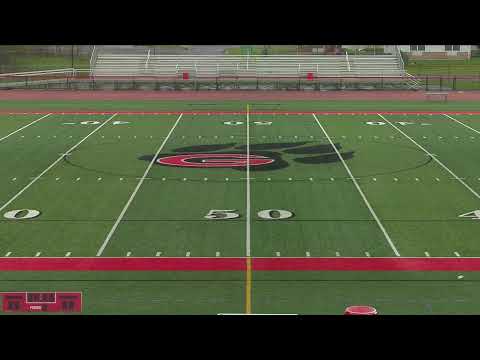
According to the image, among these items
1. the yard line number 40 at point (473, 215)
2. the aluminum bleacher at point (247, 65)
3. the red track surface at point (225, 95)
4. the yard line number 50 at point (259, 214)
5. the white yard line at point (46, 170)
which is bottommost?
the yard line number 40 at point (473, 215)

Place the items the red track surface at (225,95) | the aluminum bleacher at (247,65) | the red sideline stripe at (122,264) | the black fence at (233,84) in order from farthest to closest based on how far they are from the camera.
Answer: the aluminum bleacher at (247,65), the black fence at (233,84), the red track surface at (225,95), the red sideline stripe at (122,264)

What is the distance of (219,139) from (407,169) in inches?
351

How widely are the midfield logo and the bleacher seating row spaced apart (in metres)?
36.1

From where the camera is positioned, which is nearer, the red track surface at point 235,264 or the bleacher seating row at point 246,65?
the red track surface at point 235,264

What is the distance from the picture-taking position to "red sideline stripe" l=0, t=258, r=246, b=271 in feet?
58.9

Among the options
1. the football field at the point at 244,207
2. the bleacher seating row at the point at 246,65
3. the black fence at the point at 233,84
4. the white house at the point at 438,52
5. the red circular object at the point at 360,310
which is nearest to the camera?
the red circular object at the point at 360,310

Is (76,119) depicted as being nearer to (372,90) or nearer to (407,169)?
(407,169)

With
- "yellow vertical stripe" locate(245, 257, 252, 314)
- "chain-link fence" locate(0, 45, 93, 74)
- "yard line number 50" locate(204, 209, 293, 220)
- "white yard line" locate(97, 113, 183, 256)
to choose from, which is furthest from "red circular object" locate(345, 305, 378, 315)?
"chain-link fence" locate(0, 45, 93, 74)

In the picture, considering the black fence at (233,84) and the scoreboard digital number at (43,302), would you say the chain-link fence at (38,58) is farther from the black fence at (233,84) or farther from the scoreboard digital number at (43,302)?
the scoreboard digital number at (43,302)

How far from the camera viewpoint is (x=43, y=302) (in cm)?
1580

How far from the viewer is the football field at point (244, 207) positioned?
55.0 ft

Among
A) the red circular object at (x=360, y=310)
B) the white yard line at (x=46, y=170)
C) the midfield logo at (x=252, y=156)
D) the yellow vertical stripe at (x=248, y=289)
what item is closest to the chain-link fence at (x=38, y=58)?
the white yard line at (x=46, y=170)

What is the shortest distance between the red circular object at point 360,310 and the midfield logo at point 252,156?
1295cm
